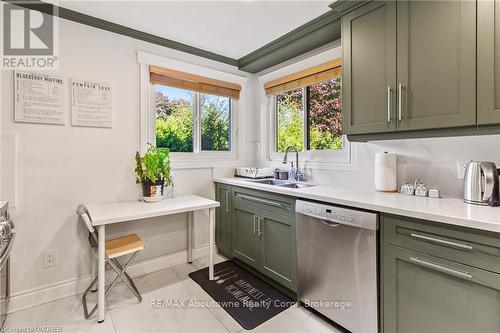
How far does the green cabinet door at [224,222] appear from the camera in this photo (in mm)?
2818

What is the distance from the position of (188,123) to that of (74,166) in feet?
4.06

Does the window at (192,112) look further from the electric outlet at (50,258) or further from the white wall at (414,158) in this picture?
the electric outlet at (50,258)

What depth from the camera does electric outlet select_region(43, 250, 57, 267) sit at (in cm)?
210

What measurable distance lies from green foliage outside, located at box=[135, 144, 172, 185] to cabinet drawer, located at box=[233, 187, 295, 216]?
0.76 metres

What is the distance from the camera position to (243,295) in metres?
2.18

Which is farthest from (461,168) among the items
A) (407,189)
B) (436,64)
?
(436,64)

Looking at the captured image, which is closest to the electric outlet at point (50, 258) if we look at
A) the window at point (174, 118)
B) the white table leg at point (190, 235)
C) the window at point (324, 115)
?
the white table leg at point (190, 235)

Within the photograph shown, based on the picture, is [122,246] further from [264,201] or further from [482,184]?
[482,184]

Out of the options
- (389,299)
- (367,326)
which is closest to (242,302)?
(367,326)

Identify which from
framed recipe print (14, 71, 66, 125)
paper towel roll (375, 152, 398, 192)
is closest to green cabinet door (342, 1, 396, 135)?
paper towel roll (375, 152, 398, 192)

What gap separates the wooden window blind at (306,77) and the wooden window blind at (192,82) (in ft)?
1.54

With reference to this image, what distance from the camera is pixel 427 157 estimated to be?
1858 mm

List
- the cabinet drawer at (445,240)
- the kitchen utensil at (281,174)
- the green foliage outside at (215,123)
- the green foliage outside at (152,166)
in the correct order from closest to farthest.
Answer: the cabinet drawer at (445,240) < the green foliage outside at (152,166) < the kitchen utensil at (281,174) < the green foliage outside at (215,123)

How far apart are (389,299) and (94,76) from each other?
9.44ft
